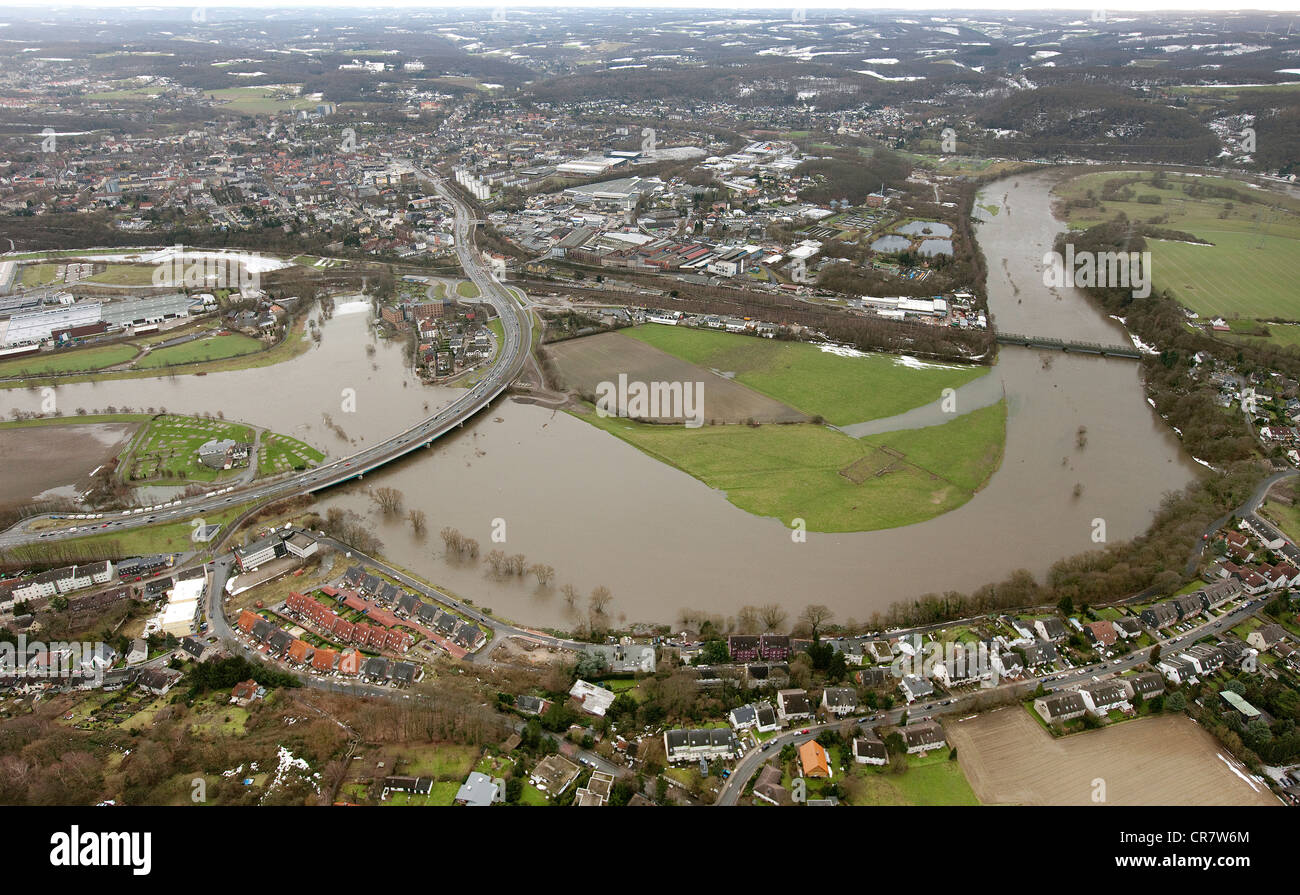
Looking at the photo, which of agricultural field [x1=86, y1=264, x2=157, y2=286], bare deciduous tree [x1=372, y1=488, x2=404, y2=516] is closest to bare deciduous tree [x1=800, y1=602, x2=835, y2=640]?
bare deciduous tree [x1=372, y1=488, x2=404, y2=516]

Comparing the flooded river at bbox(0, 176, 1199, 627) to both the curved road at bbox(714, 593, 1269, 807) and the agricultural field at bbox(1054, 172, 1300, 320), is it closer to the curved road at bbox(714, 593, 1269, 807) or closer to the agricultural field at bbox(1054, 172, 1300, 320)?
the curved road at bbox(714, 593, 1269, 807)

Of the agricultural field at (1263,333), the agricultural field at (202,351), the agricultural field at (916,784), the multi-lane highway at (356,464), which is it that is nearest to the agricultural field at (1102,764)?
the agricultural field at (916,784)

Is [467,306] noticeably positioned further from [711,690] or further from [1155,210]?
[1155,210]

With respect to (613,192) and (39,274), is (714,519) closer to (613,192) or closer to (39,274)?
(613,192)

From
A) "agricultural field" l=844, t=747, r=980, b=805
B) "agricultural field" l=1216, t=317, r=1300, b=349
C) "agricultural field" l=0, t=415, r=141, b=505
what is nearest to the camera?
"agricultural field" l=844, t=747, r=980, b=805

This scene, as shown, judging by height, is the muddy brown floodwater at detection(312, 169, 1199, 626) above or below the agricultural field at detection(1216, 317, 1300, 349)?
below

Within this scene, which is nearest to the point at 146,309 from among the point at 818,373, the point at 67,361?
the point at 67,361

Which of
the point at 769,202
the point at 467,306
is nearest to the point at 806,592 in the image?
the point at 467,306
